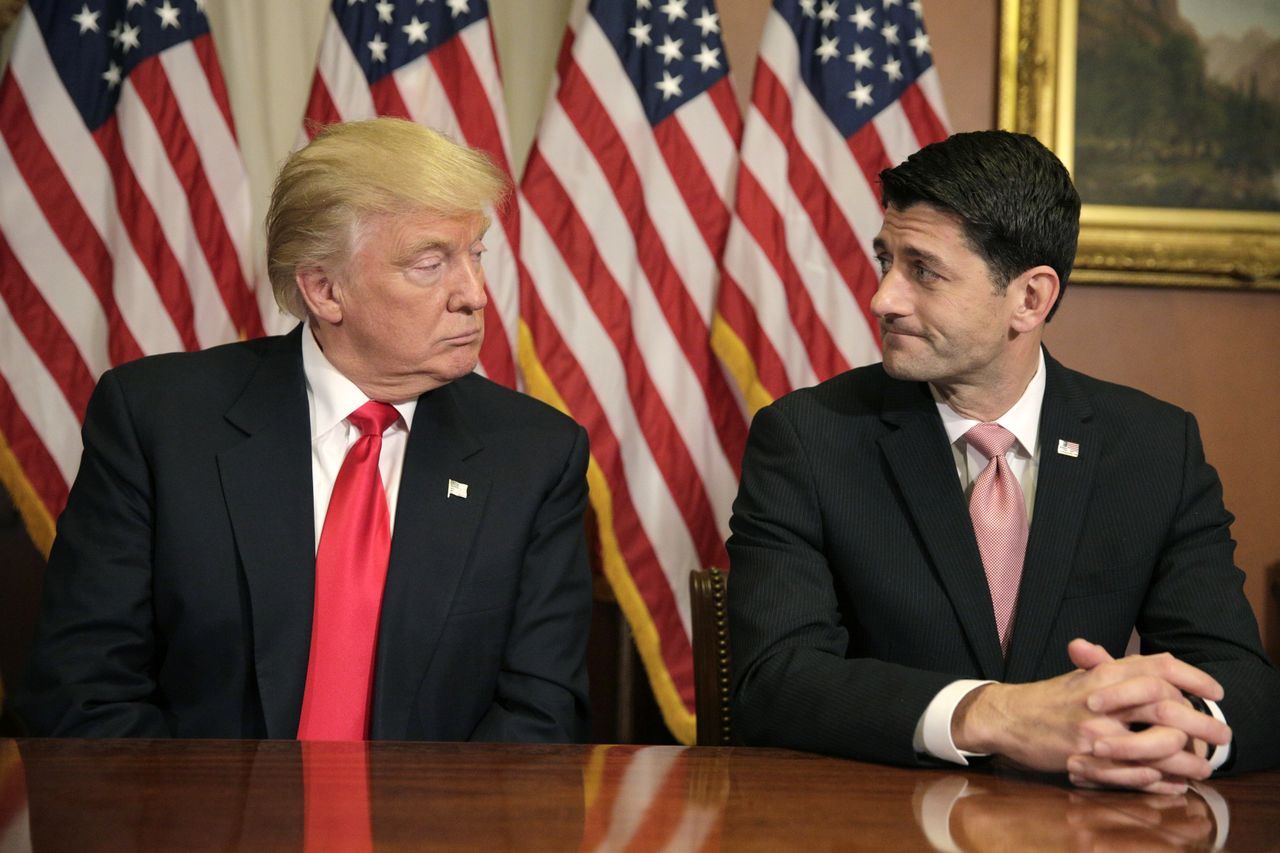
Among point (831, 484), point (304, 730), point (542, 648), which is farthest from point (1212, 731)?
point (304, 730)

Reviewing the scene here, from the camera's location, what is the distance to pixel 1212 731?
1.62 metres

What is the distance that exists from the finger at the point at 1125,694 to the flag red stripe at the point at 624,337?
2109 mm

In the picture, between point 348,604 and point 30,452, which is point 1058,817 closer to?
point 348,604

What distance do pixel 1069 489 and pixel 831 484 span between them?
40 centimetres

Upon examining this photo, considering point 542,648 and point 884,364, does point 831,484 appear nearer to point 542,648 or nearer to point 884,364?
point 884,364

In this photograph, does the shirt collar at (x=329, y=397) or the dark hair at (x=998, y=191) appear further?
the shirt collar at (x=329, y=397)

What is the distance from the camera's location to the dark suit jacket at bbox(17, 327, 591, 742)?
7.09ft

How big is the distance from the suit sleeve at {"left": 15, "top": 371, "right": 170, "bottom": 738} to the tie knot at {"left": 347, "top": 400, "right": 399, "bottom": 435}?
0.37 meters

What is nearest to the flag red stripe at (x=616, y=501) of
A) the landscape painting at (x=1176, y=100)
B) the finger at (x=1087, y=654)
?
the landscape painting at (x=1176, y=100)

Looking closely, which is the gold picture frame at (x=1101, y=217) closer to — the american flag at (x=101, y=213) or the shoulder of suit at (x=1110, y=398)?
the shoulder of suit at (x=1110, y=398)

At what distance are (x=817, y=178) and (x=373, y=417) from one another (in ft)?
6.23

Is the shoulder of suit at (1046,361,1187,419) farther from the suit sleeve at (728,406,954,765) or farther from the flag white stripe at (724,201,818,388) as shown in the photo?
the flag white stripe at (724,201,818,388)

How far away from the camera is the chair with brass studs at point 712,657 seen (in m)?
2.42

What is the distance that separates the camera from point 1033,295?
230cm
